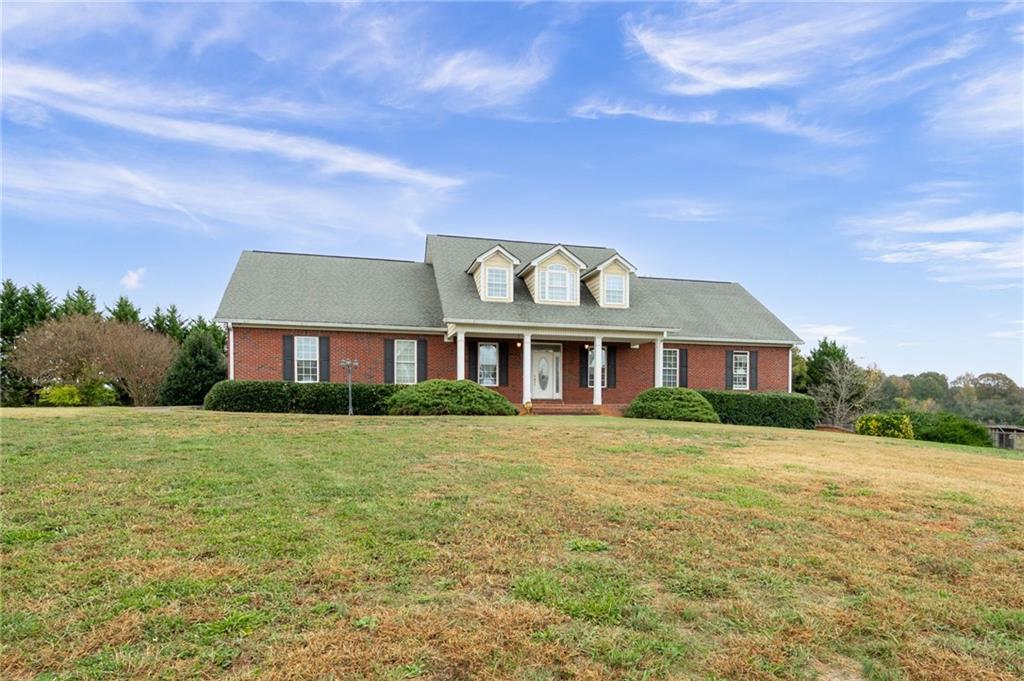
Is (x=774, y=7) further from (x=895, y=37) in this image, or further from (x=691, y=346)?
(x=691, y=346)

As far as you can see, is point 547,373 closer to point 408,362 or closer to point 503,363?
point 503,363

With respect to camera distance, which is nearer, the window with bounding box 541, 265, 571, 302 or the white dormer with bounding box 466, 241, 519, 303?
the white dormer with bounding box 466, 241, 519, 303

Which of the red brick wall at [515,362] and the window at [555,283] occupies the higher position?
the window at [555,283]

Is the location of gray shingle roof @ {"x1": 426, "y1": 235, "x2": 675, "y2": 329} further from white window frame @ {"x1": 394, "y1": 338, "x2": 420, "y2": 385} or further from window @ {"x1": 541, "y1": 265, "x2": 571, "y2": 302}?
white window frame @ {"x1": 394, "y1": 338, "x2": 420, "y2": 385}

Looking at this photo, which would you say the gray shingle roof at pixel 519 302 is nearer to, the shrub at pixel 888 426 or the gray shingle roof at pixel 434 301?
the gray shingle roof at pixel 434 301

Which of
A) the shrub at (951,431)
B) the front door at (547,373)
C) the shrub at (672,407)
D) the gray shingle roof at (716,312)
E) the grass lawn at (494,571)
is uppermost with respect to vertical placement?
the gray shingle roof at (716,312)

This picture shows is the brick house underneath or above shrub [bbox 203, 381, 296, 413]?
above

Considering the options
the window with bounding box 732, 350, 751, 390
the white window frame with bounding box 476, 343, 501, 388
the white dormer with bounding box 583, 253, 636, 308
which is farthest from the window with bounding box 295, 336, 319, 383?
the window with bounding box 732, 350, 751, 390

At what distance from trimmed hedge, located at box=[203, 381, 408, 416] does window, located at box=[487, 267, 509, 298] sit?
16.0 feet

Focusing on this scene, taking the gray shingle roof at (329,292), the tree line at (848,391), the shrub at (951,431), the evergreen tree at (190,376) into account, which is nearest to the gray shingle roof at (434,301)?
the gray shingle roof at (329,292)

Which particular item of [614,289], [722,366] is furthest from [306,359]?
[722,366]

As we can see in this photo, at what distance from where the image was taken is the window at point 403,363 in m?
20.6

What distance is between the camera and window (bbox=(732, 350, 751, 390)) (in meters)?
23.5

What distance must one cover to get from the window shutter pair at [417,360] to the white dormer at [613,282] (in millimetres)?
6874
